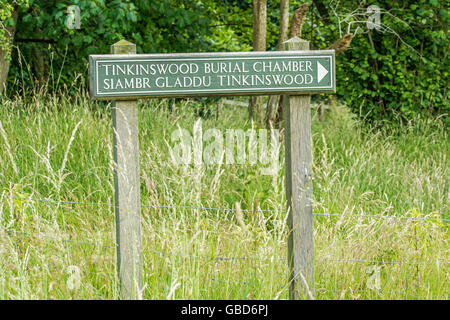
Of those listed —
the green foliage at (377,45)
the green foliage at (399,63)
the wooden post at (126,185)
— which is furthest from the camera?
the green foliage at (399,63)

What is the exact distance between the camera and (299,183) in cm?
338

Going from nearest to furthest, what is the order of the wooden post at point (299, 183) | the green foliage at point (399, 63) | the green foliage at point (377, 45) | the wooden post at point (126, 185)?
1. the wooden post at point (126, 185)
2. the wooden post at point (299, 183)
3. the green foliage at point (377, 45)
4. the green foliage at point (399, 63)

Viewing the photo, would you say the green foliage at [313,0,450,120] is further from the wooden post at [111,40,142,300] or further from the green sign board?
the wooden post at [111,40,142,300]

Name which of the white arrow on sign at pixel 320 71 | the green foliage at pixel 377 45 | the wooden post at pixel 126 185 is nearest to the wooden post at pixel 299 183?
the white arrow on sign at pixel 320 71

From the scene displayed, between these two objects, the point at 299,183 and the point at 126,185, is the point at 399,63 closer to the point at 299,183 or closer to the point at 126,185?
the point at 299,183

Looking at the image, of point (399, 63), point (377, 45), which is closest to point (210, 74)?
point (399, 63)

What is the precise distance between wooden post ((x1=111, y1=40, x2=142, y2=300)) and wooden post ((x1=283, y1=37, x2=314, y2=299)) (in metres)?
0.87

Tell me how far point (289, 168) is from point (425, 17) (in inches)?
245

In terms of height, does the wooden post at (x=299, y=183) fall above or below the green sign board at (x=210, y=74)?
below

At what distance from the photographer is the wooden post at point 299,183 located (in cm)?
333

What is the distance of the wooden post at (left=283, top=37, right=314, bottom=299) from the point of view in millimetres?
3332

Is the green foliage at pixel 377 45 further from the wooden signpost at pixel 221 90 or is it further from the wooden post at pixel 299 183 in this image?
the wooden post at pixel 299 183

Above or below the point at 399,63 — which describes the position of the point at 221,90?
below

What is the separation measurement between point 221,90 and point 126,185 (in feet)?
2.45
